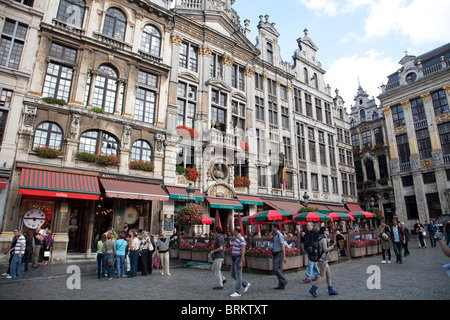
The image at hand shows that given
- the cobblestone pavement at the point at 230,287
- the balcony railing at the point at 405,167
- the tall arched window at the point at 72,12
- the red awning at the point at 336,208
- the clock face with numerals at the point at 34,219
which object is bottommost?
the cobblestone pavement at the point at 230,287

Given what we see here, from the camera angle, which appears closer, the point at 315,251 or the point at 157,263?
the point at 315,251

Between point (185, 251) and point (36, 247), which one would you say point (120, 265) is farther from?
point (36, 247)

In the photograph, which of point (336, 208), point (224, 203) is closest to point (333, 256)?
point (224, 203)

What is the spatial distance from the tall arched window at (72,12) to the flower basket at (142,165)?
9.57 metres

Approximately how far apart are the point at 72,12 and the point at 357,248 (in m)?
22.7

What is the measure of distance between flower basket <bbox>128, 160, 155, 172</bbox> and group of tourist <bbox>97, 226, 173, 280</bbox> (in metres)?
7.29

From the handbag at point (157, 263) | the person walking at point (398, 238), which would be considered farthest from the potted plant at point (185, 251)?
the person walking at point (398, 238)

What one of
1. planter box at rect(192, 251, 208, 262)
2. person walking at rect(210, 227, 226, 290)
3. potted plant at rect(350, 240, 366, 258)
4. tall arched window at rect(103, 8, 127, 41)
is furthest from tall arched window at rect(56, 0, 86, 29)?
potted plant at rect(350, 240, 366, 258)

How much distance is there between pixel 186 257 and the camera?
14180 millimetres

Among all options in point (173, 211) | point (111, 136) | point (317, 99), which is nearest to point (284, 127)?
point (317, 99)

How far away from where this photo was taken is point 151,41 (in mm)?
21094

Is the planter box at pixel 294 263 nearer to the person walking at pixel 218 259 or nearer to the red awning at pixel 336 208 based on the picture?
the person walking at pixel 218 259

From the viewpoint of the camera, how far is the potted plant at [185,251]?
14042 millimetres

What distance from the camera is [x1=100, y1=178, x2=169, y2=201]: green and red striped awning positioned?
1577 centimetres
